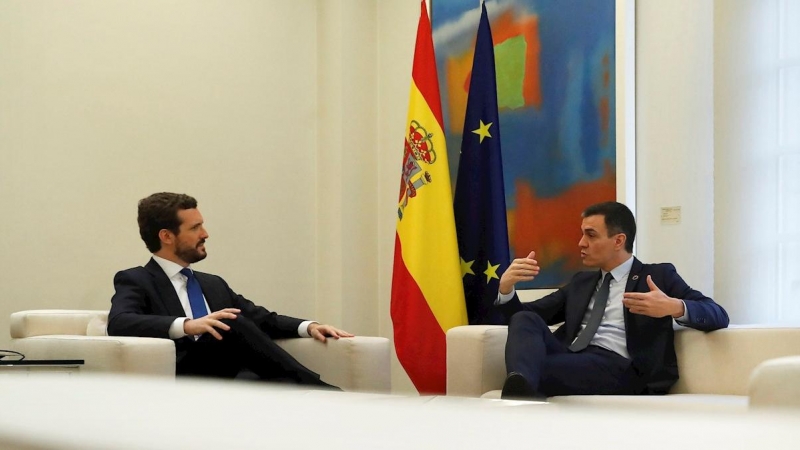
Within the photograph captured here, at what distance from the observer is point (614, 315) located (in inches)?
152

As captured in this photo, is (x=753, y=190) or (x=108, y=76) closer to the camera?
(x=753, y=190)

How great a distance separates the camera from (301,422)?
0.19 m

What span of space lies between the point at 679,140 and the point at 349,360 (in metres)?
2.24

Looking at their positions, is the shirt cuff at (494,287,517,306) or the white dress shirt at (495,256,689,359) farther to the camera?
the shirt cuff at (494,287,517,306)

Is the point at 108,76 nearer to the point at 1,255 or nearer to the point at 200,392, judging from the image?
the point at 1,255

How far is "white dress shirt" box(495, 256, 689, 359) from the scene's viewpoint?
149 inches

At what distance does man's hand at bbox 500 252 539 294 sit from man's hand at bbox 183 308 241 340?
3.87 feet

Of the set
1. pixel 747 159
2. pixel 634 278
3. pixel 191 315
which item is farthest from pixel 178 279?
pixel 747 159

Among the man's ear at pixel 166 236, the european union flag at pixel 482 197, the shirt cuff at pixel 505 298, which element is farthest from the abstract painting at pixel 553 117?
the man's ear at pixel 166 236

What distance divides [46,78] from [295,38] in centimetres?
184

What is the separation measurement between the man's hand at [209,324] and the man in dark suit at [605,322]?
3.43ft

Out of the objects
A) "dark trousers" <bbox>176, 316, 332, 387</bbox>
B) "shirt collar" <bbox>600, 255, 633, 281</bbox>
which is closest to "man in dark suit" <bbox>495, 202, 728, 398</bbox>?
"shirt collar" <bbox>600, 255, 633, 281</bbox>

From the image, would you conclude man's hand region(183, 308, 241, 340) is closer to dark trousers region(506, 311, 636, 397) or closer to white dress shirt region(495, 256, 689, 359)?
dark trousers region(506, 311, 636, 397)

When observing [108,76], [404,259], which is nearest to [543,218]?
[404,259]
